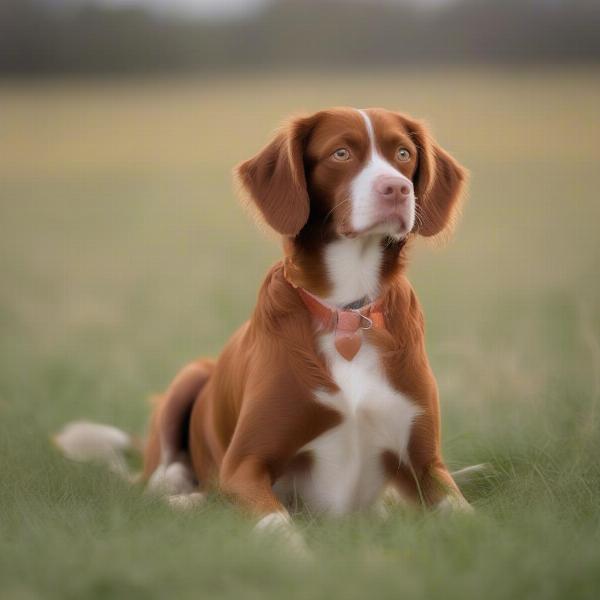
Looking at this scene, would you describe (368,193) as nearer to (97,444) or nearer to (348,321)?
(348,321)

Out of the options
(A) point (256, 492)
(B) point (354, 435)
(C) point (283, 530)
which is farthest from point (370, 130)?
(C) point (283, 530)

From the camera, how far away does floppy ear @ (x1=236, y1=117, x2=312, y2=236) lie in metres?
4.42

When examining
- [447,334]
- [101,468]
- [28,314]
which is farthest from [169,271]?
[101,468]

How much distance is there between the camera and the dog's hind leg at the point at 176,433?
5.45 m

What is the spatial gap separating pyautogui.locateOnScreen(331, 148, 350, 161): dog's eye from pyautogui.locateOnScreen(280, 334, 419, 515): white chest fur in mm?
725

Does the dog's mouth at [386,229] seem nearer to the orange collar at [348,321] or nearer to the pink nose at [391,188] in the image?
the pink nose at [391,188]

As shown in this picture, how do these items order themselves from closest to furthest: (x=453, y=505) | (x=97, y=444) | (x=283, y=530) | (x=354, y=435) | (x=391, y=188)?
1. (x=283, y=530)
2. (x=391, y=188)
3. (x=453, y=505)
4. (x=354, y=435)
5. (x=97, y=444)

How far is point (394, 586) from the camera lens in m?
3.30

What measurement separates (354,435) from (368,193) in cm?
99

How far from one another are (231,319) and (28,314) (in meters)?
2.37

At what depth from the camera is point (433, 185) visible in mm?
4699

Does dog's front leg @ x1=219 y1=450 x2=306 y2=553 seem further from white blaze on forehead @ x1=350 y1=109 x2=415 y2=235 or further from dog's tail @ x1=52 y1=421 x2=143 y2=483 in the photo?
dog's tail @ x1=52 y1=421 x2=143 y2=483

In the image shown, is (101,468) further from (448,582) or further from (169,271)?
(169,271)

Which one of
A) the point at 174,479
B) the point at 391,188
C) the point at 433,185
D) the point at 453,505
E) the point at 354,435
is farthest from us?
the point at 174,479
